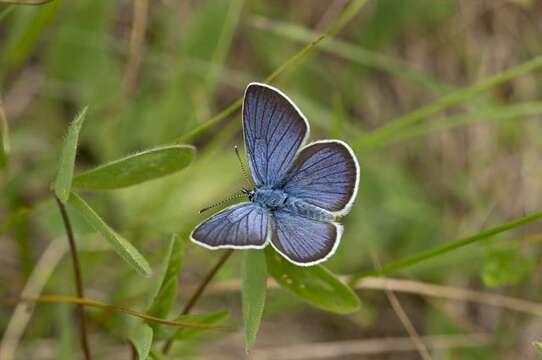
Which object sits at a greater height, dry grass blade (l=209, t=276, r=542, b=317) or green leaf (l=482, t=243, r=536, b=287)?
green leaf (l=482, t=243, r=536, b=287)

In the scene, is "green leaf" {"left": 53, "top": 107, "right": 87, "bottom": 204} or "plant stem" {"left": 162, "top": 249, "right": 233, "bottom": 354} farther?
"plant stem" {"left": 162, "top": 249, "right": 233, "bottom": 354}

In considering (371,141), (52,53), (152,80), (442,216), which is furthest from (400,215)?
(52,53)

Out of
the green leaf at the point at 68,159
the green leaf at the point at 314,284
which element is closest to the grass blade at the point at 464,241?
the green leaf at the point at 314,284

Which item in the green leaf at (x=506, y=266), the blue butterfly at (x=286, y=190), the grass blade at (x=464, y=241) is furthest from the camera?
the green leaf at (x=506, y=266)

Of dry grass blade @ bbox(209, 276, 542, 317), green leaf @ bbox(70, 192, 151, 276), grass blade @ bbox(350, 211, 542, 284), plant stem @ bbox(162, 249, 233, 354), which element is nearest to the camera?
green leaf @ bbox(70, 192, 151, 276)

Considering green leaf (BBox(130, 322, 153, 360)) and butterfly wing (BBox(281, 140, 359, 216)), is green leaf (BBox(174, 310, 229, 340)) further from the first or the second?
butterfly wing (BBox(281, 140, 359, 216))

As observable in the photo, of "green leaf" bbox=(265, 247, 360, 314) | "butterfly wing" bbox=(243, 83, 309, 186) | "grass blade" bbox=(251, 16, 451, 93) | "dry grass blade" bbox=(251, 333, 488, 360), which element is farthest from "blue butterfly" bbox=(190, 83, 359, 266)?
"grass blade" bbox=(251, 16, 451, 93)

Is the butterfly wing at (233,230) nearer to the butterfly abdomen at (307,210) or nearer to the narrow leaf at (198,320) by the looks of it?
the butterfly abdomen at (307,210)

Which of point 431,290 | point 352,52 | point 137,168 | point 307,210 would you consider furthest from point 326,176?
point 352,52
